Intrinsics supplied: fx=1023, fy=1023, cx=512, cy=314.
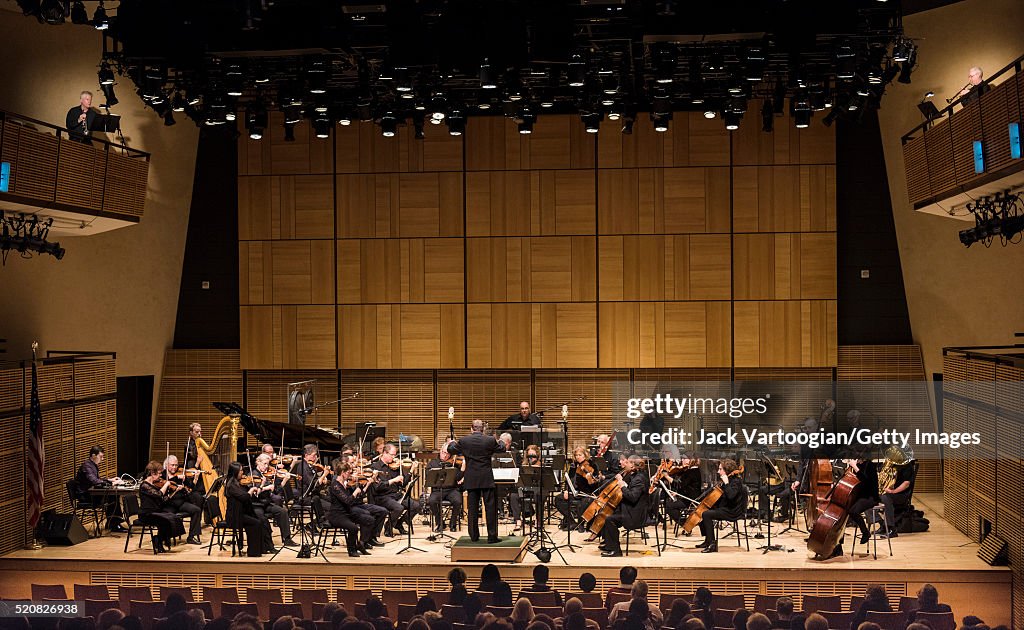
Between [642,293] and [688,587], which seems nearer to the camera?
[688,587]

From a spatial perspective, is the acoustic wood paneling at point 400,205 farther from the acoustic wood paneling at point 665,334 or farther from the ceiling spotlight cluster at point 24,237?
the ceiling spotlight cluster at point 24,237

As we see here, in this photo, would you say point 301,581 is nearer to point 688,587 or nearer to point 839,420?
point 688,587

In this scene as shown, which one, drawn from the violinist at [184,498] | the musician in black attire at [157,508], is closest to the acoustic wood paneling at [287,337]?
the violinist at [184,498]

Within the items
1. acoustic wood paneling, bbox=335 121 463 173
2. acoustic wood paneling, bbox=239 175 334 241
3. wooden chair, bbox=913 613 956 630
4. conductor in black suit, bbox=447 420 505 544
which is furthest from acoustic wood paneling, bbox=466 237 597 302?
wooden chair, bbox=913 613 956 630

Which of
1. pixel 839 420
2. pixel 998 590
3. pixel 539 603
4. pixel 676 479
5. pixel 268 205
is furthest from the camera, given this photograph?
pixel 268 205

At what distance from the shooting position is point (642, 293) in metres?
17.5

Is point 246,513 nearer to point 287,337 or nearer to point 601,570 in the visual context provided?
point 601,570

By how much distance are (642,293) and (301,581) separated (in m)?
7.94

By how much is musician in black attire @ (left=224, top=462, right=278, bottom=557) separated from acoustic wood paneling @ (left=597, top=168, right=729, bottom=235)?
7.85 m

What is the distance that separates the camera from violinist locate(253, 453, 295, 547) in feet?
40.4

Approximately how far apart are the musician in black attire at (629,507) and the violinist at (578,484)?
2.13 ft

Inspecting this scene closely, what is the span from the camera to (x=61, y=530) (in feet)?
43.3

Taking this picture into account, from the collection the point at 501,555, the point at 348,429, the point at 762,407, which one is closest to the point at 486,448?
the point at 501,555

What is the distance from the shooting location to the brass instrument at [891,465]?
13.6 metres
